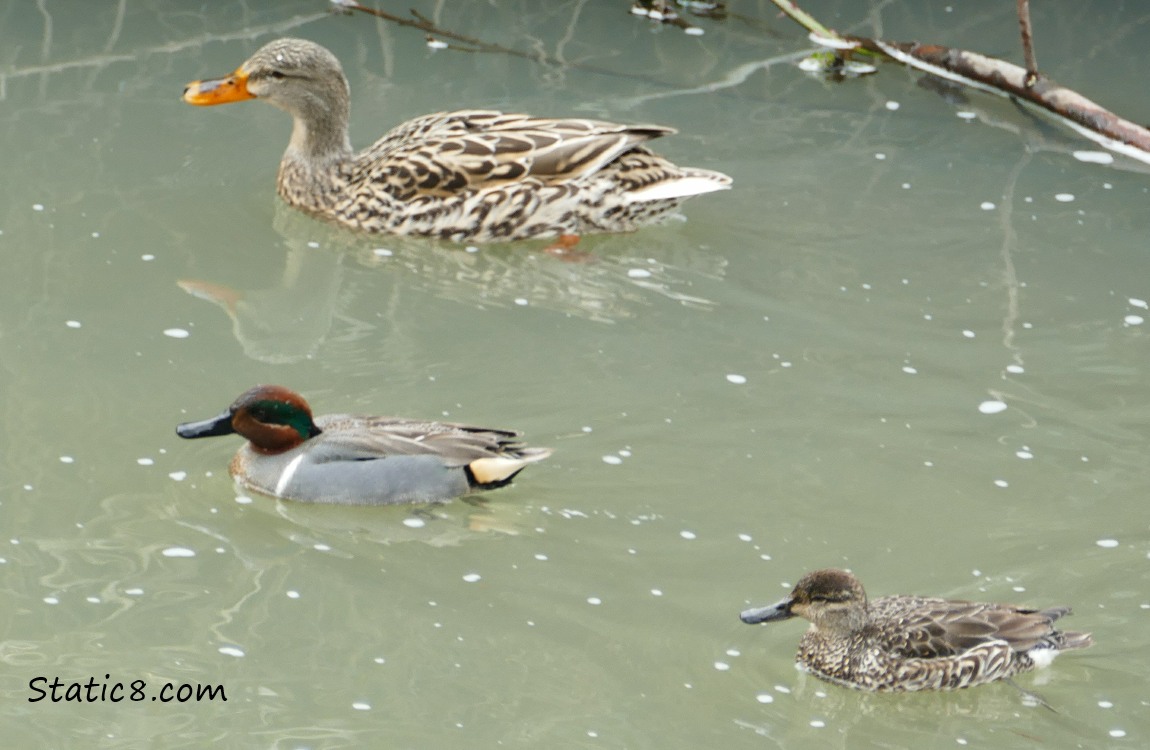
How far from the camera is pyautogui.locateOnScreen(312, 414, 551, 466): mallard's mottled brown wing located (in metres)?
7.42

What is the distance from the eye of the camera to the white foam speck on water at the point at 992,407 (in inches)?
332

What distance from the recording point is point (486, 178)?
33.6ft

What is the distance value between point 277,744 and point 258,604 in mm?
854

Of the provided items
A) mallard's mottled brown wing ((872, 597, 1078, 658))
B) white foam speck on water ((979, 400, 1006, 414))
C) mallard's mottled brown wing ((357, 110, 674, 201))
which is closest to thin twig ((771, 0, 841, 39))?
mallard's mottled brown wing ((357, 110, 674, 201))

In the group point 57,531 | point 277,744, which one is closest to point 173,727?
point 277,744

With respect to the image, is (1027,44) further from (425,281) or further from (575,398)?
(575,398)

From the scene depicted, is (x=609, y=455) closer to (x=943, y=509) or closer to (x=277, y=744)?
(x=943, y=509)

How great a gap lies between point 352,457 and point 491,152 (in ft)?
10.8

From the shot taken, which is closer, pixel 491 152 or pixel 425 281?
pixel 425 281

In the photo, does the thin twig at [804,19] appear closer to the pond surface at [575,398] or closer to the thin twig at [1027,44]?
the pond surface at [575,398]

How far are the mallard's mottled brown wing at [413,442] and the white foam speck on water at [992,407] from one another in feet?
7.28

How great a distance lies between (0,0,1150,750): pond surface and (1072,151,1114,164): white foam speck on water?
4.1 inches

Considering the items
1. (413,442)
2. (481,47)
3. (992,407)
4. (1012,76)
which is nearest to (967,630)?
(992,407)

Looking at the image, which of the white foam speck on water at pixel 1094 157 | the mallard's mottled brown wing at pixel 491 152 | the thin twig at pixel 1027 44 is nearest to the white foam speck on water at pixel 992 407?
the mallard's mottled brown wing at pixel 491 152
